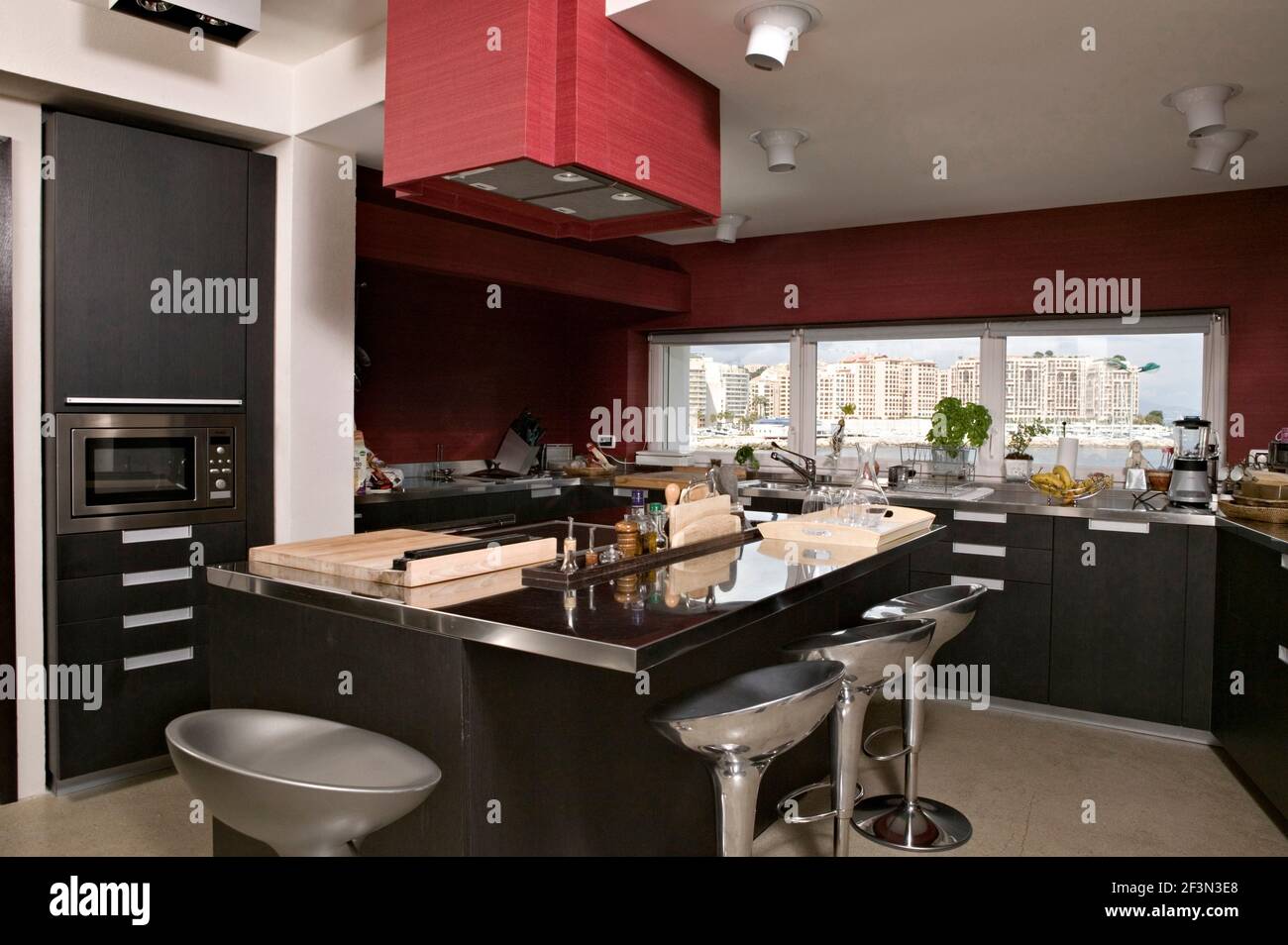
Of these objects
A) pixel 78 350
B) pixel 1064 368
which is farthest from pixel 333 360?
pixel 1064 368

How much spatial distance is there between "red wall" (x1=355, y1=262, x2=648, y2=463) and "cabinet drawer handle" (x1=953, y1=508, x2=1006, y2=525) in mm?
2604

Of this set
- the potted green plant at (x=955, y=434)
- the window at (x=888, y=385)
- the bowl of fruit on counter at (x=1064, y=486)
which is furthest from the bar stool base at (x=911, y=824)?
the window at (x=888, y=385)

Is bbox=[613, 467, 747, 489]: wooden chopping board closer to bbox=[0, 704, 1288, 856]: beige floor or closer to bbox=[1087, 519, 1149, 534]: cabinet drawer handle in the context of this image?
bbox=[1087, 519, 1149, 534]: cabinet drawer handle

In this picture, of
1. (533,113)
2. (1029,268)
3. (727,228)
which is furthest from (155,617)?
(1029,268)

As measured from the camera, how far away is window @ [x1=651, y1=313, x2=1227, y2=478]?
4.68 meters

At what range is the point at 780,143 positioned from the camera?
364 cm

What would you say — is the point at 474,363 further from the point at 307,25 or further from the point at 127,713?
the point at 127,713

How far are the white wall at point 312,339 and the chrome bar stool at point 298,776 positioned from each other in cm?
197

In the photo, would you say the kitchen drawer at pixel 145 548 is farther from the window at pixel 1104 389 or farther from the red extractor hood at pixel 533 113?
the window at pixel 1104 389

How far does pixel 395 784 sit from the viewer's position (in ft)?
5.02

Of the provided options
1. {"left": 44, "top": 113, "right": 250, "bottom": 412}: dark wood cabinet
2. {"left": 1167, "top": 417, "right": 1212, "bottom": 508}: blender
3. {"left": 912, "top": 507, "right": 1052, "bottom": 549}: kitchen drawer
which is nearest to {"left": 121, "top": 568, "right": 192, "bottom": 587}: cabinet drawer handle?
{"left": 44, "top": 113, "right": 250, "bottom": 412}: dark wood cabinet

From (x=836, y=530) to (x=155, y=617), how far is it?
2436 mm
